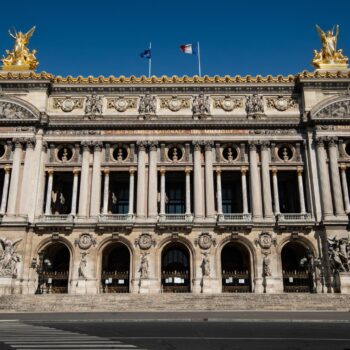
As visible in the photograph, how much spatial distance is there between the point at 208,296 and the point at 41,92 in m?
26.6

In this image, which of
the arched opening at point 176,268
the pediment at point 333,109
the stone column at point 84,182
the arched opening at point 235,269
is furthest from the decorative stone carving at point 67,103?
the pediment at point 333,109

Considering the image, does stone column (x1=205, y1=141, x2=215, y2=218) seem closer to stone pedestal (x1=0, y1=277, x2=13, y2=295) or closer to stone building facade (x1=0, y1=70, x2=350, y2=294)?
stone building facade (x1=0, y1=70, x2=350, y2=294)

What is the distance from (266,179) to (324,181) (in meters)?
5.38

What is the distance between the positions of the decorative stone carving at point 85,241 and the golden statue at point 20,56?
19.7 m

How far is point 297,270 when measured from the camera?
38.0m

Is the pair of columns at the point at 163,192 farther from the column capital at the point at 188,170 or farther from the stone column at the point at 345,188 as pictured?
the stone column at the point at 345,188

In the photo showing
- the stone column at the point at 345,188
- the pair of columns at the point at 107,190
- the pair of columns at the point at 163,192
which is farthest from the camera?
the pair of columns at the point at 107,190

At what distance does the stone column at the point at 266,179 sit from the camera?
122ft

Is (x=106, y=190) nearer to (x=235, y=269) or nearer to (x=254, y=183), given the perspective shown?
(x=254, y=183)

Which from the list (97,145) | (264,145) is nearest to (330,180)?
(264,145)

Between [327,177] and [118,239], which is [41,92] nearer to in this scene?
[118,239]

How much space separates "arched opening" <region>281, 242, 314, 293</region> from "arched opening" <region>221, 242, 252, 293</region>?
355 cm

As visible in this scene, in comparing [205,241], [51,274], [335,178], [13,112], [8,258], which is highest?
[13,112]

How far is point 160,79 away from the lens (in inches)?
1639
